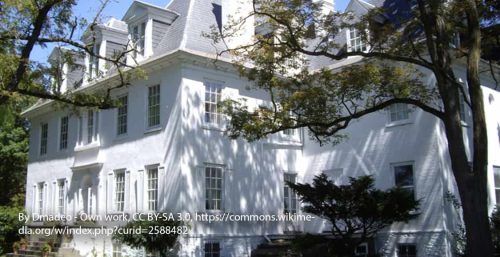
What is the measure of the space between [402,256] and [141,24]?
13583 mm

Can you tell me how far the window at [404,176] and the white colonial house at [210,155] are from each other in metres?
0.05

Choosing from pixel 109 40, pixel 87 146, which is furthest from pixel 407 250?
pixel 109 40

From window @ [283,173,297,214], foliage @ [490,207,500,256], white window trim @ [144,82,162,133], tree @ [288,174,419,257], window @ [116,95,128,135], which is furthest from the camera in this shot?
window @ [283,173,297,214]

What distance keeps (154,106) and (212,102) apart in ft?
7.33

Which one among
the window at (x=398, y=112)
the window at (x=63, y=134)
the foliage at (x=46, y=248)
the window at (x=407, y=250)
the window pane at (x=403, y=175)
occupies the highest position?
the window at (x=63, y=134)

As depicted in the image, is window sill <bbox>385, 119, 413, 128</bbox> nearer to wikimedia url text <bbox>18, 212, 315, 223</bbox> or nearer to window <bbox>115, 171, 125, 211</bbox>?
wikimedia url text <bbox>18, 212, 315, 223</bbox>

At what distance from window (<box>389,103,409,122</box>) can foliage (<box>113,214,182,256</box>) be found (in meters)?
8.82

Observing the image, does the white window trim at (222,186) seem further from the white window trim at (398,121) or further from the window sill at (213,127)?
the white window trim at (398,121)

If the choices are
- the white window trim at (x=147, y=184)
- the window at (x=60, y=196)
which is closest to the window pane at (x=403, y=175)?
the white window trim at (x=147, y=184)

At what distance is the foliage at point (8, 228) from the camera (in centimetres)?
2560

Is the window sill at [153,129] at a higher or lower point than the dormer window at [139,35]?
lower

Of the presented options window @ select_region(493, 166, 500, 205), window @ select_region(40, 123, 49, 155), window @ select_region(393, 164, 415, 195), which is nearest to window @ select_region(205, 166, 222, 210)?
window @ select_region(393, 164, 415, 195)

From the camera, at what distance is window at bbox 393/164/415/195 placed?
18781mm

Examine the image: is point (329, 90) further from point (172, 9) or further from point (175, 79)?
point (172, 9)
